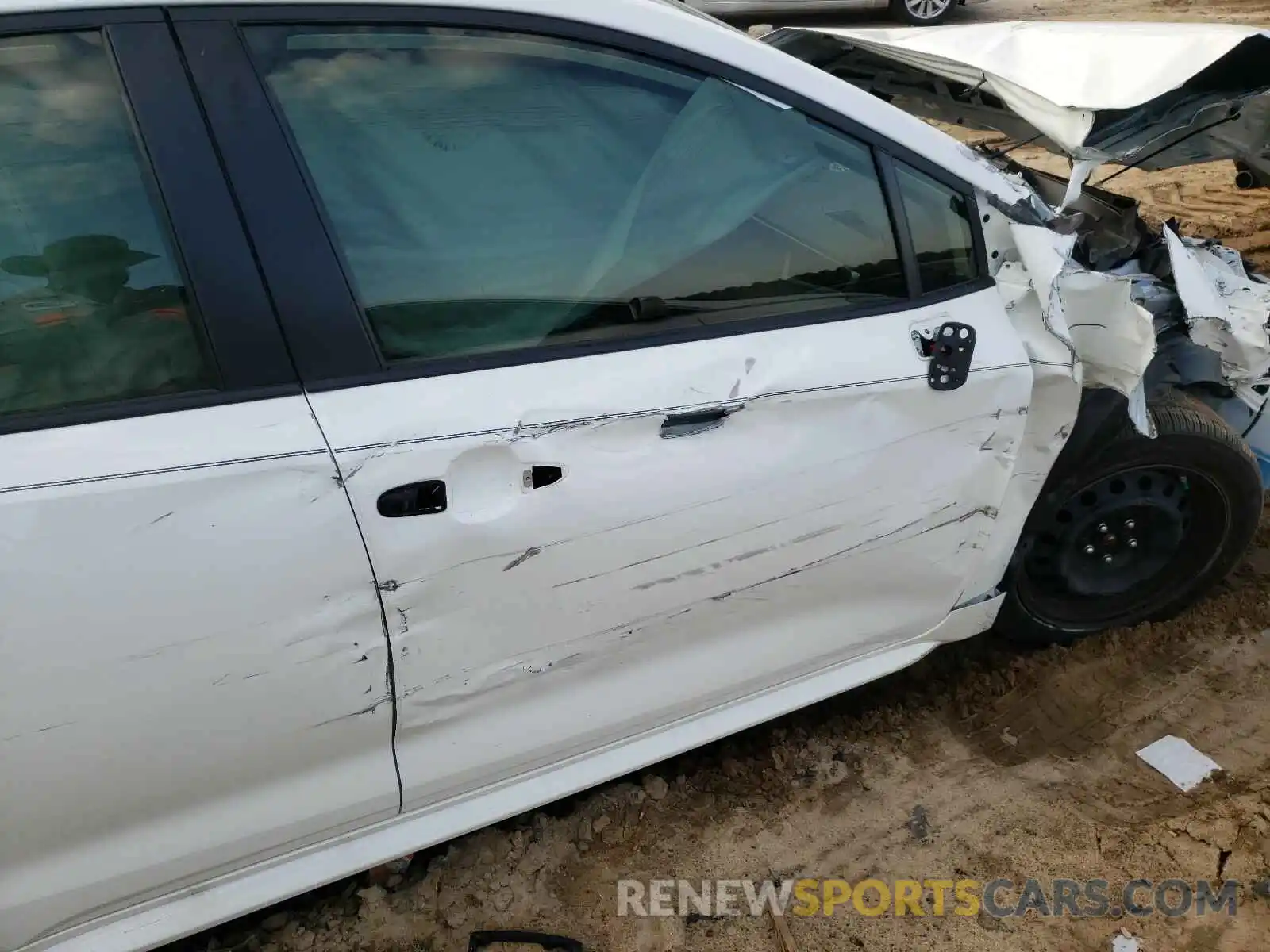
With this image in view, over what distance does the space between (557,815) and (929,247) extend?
1552 mm

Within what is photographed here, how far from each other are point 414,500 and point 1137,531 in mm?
2002

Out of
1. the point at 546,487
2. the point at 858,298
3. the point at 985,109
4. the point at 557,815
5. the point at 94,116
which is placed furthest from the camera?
the point at 985,109

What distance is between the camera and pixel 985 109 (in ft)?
9.51

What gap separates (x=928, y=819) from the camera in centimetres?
217

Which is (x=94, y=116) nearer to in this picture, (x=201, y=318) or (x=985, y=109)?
(x=201, y=318)

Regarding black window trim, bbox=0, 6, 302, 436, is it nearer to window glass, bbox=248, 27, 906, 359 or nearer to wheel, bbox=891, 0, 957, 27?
window glass, bbox=248, 27, 906, 359

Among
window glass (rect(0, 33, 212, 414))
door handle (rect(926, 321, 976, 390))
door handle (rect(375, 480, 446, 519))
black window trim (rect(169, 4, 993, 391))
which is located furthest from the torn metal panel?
window glass (rect(0, 33, 212, 414))

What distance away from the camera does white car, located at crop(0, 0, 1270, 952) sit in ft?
4.33

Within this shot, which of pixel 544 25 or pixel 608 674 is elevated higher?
pixel 544 25

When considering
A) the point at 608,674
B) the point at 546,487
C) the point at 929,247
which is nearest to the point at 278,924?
the point at 608,674

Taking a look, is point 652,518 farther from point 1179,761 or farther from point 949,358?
point 1179,761

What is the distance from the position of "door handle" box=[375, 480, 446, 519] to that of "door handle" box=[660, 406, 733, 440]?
401 mm

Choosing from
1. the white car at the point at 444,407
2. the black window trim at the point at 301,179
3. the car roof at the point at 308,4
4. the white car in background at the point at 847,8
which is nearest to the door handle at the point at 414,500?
the white car at the point at 444,407

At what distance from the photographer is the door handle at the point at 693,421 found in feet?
5.22
